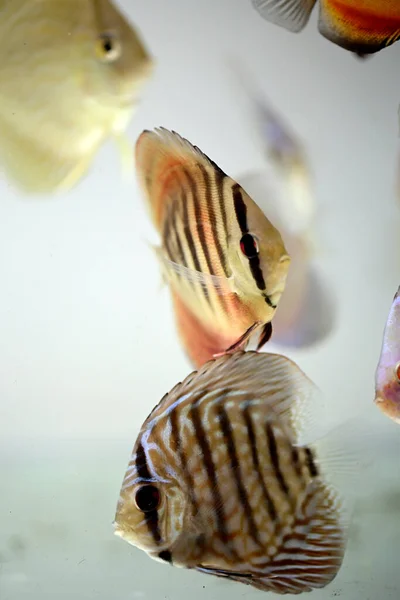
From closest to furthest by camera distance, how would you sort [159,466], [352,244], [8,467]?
[159,466] < [8,467] < [352,244]

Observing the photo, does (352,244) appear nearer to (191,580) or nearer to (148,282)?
(148,282)

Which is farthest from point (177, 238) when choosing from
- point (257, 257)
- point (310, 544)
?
point (310, 544)

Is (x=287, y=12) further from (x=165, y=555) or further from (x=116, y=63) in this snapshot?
(x=165, y=555)

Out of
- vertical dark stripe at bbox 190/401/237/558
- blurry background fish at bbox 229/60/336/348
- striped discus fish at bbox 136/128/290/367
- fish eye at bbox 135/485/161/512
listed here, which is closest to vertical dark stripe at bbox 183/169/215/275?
striped discus fish at bbox 136/128/290/367

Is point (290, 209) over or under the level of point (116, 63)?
under

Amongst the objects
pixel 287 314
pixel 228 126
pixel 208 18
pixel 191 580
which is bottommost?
pixel 191 580

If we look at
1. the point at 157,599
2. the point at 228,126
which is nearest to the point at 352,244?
the point at 228,126

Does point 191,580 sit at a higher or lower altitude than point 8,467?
lower

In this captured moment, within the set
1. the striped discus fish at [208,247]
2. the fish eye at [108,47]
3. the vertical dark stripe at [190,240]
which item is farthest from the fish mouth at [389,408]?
the fish eye at [108,47]
